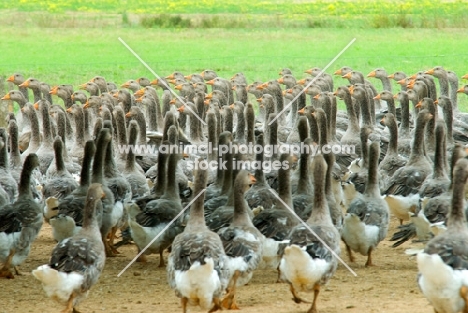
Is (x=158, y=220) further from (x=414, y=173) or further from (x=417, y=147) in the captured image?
(x=417, y=147)

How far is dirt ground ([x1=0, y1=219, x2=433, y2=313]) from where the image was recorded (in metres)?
10.8

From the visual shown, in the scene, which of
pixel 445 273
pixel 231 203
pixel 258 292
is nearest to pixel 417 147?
pixel 231 203

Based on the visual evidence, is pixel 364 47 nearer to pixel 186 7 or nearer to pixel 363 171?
pixel 186 7

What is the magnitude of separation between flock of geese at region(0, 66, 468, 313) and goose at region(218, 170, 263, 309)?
0.06 ft

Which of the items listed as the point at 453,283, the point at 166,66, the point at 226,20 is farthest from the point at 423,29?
the point at 453,283

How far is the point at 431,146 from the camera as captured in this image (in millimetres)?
17203

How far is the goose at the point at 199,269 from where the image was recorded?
31.3ft

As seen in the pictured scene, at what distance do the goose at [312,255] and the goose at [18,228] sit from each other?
3834 millimetres

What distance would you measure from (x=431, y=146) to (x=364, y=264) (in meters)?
4.81

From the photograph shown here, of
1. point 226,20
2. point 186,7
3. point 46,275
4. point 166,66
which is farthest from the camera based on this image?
point 186,7

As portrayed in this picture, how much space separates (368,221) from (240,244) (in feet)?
8.38

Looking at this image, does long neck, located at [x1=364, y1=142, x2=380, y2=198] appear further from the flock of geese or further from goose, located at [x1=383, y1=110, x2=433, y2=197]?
goose, located at [x1=383, y1=110, x2=433, y2=197]

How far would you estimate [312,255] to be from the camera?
10.3 metres

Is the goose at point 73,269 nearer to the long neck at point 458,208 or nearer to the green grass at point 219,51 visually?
the long neck at point 458,208
